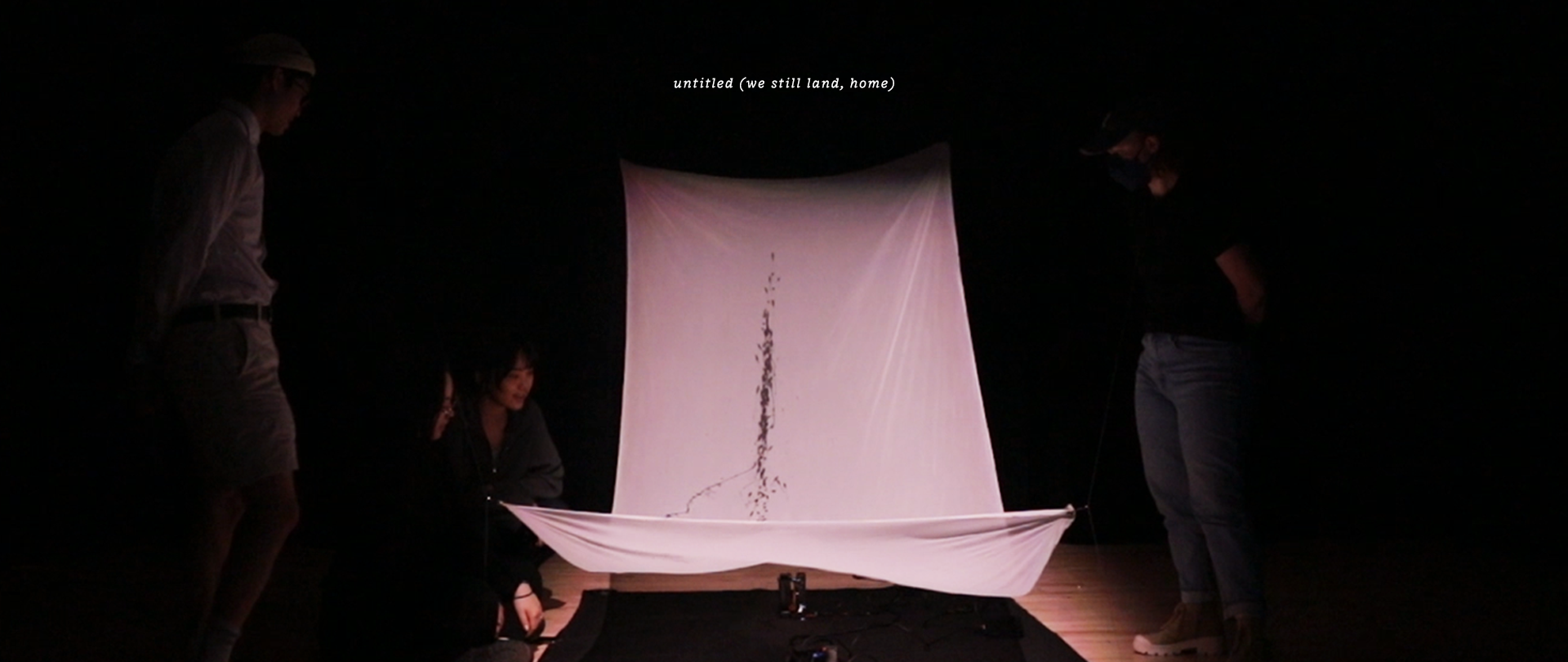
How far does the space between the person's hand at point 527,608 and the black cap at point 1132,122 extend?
4.94 feet

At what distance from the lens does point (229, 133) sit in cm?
187

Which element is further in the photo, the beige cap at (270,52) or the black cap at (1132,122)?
the black cap at (1132,122)

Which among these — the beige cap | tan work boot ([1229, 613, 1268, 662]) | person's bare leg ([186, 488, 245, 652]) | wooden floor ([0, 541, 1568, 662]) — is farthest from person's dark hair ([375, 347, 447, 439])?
tan work boot ([1229, 613, 1268, 662])

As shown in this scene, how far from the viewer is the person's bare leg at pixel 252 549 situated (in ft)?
6.07

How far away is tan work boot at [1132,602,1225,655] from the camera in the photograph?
7.79ft

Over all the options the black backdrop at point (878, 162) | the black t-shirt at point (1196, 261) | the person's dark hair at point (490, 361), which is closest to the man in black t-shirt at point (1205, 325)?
the black t-shirt at point (1196, 261)

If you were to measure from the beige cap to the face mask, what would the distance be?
1.56 metres

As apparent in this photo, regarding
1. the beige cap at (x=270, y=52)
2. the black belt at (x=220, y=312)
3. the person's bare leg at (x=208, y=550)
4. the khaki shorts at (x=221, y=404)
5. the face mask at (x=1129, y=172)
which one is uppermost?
the beige cap at (x=270, y=52)

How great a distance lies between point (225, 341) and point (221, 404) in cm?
10

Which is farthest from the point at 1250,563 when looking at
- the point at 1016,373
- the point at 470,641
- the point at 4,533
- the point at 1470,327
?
the point at 4,533

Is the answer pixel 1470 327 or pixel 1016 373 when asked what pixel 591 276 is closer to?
pixel 1016 373

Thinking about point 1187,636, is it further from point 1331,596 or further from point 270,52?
point 270,52

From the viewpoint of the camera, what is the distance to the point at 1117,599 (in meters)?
2.91

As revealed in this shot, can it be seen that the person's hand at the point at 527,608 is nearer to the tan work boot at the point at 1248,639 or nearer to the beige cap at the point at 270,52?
the beige cap at the point at 270,52
